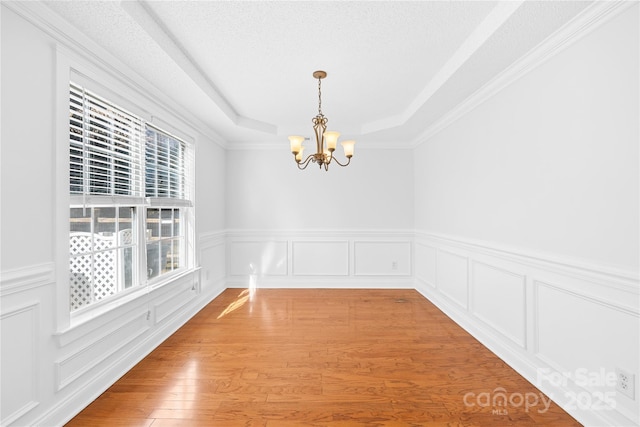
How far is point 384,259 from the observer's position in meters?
5.24

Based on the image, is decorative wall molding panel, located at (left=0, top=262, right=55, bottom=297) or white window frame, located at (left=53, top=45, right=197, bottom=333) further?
white window frame, located at (left=53, top=45, right=197, bottom=333)

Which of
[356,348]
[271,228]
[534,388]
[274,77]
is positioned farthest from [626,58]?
[271,228]

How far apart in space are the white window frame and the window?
44 millimetres

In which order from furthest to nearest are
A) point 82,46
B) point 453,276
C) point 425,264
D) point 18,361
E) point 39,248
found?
point 425,264 < point 453,276 < point 82,46 < point 39,248 < point 18,361

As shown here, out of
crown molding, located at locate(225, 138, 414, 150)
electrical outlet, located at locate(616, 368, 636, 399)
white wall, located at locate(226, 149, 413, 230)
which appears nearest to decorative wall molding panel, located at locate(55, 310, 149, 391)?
white wall, located at locate(226, 149, 413, 230)

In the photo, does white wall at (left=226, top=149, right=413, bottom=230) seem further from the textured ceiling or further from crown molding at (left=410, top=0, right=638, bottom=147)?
crown molding at (left=410, top=0, right=638, bottom=147)

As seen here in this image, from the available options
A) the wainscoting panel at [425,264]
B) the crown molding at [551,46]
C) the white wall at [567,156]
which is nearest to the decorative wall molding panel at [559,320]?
the white wall at [567,156]

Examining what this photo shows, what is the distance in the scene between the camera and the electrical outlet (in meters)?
1.65

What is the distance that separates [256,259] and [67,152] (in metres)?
3.55

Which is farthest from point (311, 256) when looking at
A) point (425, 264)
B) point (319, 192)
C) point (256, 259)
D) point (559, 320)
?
point (559, 320)

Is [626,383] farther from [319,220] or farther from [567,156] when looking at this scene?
[319,220]

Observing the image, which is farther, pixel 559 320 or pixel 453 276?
pixel 453 276

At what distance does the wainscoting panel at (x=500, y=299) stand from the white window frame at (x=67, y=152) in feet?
10.6

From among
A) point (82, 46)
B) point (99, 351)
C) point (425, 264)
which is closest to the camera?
point (82, 46)
